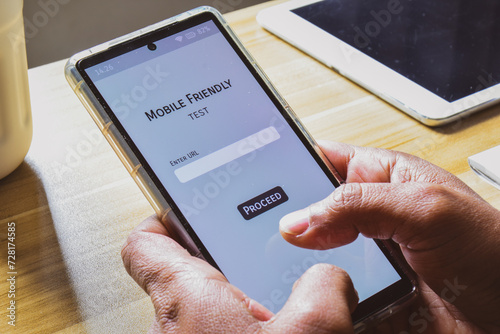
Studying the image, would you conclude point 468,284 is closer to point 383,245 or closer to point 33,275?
point 383,245

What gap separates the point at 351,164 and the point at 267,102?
93 millimetres

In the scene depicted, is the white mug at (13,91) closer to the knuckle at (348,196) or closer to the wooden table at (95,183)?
the wooden table at (95,183)

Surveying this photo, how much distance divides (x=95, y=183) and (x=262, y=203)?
0.19 meters

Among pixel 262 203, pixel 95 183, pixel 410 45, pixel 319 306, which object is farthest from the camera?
pixel 410 45

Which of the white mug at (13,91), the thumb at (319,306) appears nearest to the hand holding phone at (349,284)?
the thumb at (319,306)

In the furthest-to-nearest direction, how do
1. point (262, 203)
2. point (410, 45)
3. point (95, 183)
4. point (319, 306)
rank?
point (410, 45)
point (95, 183)
point (262, 203)
point (319, 306)

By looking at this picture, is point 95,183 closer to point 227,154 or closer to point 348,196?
point 227,154

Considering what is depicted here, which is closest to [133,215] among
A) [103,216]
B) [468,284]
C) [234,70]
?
[103,216]

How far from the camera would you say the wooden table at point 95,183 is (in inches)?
18.8

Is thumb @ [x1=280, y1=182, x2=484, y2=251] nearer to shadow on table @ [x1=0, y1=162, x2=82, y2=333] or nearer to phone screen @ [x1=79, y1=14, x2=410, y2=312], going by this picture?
phone screen @ [x1=79, y1=14, x2=410, y2=312]

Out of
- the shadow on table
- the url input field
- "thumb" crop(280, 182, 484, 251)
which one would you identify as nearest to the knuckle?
"thumb" crop(280, 182, 484, 251)

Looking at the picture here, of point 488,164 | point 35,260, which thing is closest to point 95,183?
point 35,260

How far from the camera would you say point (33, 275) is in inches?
19.6

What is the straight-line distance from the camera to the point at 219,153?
1.59 ft
